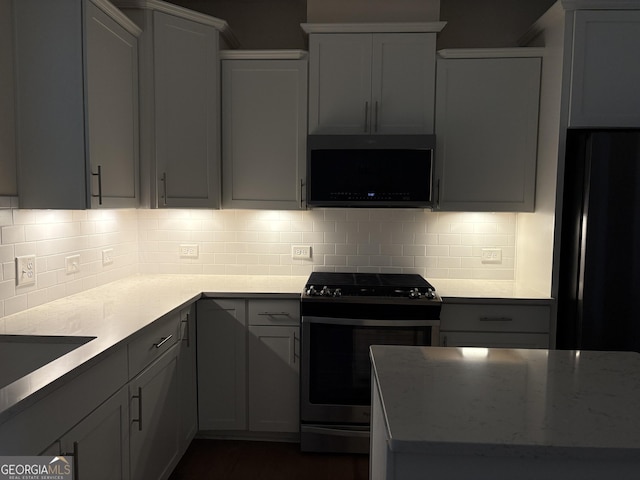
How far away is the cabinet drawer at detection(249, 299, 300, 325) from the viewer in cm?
250

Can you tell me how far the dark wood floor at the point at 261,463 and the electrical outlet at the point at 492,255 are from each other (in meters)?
1.48

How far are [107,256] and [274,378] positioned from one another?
1.23 m

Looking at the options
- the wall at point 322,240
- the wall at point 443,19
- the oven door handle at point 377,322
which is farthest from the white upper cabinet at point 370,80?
the oven door handle at point 377,322

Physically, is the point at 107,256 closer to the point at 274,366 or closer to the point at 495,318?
the point at 274,366

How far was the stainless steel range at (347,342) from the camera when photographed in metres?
2.42

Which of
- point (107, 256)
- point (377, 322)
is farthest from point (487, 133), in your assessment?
point (107, 256)

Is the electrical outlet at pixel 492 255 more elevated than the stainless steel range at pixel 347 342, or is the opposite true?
the electrical outlet at pixel 492 255

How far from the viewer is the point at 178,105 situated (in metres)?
2.59

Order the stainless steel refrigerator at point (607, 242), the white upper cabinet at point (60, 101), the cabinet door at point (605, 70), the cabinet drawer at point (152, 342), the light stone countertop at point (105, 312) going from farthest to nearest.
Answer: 1. the cabinet door at point (605, 70)
2. the stainless steel refrigerator at point (607, 242)
3. the white upper cabinet at point (60, 101)
4. the cabinet drawer at point (152, 342)
5. the light stone countertop at point (105, 312)

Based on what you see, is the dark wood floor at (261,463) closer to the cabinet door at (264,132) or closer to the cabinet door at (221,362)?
the cabinet door at (221,362)

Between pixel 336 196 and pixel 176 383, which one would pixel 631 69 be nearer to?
pixel 336 196

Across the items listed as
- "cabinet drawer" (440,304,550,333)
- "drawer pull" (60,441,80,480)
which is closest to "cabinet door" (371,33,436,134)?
"cabinet drawer" (440,304,550,333)

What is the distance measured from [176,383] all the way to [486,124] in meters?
2.25

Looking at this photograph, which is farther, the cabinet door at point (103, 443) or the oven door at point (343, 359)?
the oven door at point (343, 359)
